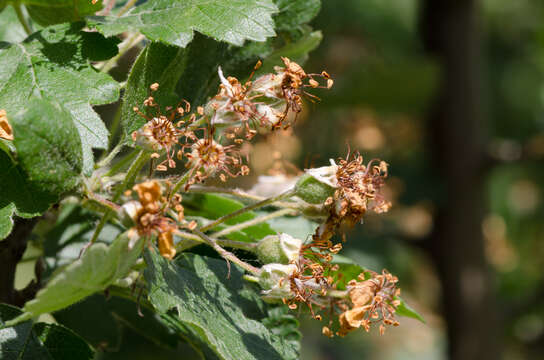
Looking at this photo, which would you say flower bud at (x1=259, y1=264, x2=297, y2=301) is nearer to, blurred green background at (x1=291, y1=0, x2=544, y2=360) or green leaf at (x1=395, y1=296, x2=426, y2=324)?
green leaf at (x1=395, y1=296, x2=426, y2=324)

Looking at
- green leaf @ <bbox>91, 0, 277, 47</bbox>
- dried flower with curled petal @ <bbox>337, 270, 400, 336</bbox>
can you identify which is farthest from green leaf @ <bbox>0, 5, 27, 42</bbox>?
dried flower with curled petal @ <bbox>337, 270, 400, 336</bbox>

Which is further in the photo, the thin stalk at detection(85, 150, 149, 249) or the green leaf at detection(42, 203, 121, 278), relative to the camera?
the green leaf at detection(42, 203, 121, 278)

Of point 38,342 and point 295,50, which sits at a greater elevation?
point 295,50

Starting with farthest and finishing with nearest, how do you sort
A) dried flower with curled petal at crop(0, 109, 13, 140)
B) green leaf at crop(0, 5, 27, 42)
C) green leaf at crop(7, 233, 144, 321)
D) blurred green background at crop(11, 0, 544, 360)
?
blurred green background at crop(11, 0, 544, 360) → green leaf at crop(0, 5, 27, 42) → dried flower with curled petal at crop(0, 109, 13, 140) → green leaf at crop(7, 233, 144, 321)

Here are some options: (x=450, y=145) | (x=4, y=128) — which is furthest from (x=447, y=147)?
(x=4, y=128)

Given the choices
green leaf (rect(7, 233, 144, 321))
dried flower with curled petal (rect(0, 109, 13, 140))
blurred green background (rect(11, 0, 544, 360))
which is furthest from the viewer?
blurred green background (rect(11, 0, 544, 360))

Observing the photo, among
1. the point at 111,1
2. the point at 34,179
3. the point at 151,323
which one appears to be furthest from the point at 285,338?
the point at 111,1

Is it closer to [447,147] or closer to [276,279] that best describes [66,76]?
[276,279]
